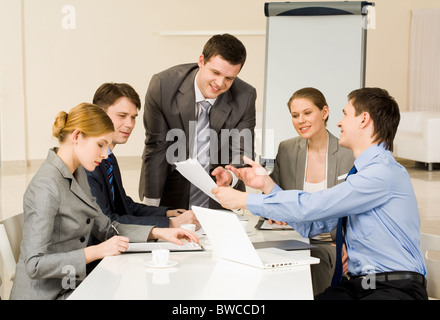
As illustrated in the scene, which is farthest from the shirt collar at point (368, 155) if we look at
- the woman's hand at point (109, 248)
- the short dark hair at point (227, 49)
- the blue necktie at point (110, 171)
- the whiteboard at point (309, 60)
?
the whiteboard at point (309, 60)

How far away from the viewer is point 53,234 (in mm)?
2107

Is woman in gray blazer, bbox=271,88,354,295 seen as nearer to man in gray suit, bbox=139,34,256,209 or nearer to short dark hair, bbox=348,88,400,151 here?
man in gray suit, bbox=139,34,256,209

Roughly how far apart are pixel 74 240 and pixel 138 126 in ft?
27.5

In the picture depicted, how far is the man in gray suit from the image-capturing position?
3465 mm

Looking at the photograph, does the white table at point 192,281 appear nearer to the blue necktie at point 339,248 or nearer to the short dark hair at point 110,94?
the blue necktie at point 339,248

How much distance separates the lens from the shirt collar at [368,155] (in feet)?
7.30

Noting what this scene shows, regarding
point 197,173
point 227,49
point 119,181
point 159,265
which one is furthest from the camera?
point 227,49

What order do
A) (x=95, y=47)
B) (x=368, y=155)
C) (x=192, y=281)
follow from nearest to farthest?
(x=192, y=281), (x=368, y=155), (x=95, y=47)

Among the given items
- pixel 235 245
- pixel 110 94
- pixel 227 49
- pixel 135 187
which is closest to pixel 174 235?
pixel 235 245

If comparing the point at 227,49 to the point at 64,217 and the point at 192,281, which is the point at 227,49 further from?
the point at 192,281

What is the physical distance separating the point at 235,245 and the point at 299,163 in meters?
1.35

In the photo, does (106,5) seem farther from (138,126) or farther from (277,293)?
(277,293)

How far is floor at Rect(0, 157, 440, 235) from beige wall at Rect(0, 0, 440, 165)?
55 cm

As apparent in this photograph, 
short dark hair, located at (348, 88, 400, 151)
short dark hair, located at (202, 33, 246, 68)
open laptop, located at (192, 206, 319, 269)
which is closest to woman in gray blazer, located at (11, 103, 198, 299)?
open laptop, located at (192, 206, 319, 269)
